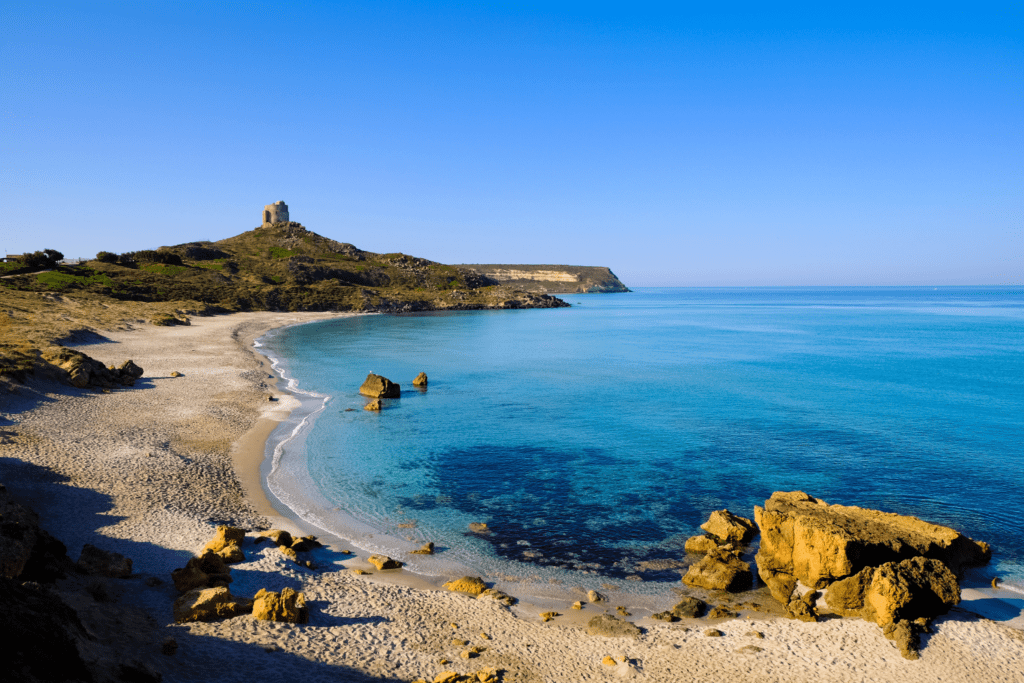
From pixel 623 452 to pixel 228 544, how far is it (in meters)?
19.7

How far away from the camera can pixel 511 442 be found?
1255 inches

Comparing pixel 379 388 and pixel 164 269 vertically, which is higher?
pixel 164 269

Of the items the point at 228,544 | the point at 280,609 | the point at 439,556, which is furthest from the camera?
the point at 439,556

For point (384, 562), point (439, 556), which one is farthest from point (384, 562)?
point (439, 556)

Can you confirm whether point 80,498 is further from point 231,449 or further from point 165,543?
point 231,449

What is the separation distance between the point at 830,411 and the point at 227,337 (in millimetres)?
68113

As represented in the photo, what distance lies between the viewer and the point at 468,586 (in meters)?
16.4

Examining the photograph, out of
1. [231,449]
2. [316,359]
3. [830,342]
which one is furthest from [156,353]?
[830,342]

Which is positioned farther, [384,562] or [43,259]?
[43,259]

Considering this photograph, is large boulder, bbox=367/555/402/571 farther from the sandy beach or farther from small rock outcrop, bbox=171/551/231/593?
small rock outcrop, bbox=171/551/231/593

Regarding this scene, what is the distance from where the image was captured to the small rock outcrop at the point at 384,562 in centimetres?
1752

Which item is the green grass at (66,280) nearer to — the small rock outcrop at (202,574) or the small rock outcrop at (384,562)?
the small rock outcrop at (202,574)

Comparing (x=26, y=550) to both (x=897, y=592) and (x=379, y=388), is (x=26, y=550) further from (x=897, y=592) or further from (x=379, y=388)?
(x=379, y=388)

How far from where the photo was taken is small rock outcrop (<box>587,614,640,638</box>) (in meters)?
14.2
